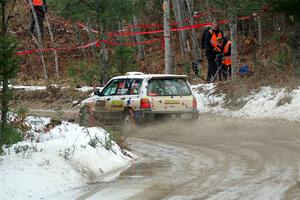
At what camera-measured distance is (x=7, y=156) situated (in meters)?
10.5

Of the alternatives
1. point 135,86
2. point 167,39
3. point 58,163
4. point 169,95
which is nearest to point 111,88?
point 135,86

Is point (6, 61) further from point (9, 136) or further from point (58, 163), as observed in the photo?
point (58, 163)

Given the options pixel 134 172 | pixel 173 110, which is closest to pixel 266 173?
pixel 134 172

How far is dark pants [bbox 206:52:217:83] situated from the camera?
1010 inches

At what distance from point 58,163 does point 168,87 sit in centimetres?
876

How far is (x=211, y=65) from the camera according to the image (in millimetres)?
26000

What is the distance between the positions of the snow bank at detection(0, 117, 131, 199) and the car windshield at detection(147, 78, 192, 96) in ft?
18.1

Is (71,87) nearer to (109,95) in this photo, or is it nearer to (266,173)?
(109,95)

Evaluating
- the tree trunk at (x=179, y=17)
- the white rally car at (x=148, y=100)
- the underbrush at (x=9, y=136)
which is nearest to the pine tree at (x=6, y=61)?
the underbrush at (x=9, y=136)

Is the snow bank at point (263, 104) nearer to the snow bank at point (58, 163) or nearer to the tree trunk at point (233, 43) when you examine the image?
the tree trunk at point (233, 43)

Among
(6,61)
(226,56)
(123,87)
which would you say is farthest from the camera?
(226,56)

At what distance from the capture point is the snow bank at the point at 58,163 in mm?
9391

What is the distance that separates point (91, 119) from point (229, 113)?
5614mm

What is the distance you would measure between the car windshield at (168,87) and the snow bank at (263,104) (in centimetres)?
240
